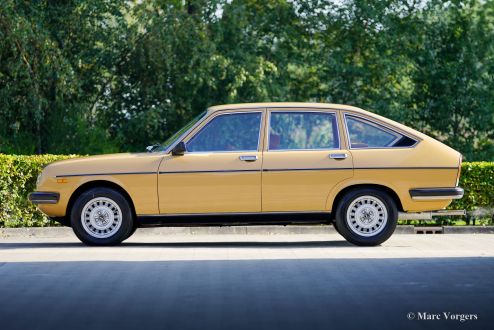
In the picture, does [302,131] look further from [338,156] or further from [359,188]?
[359,188]

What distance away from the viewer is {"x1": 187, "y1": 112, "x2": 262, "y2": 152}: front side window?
15.4 meters

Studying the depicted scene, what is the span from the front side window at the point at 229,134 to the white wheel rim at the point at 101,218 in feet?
4.30

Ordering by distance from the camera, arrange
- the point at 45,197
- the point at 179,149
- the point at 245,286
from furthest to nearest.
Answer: the point at 45,197
the point at 179,149
the point at 245,286

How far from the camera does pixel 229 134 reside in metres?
15.7

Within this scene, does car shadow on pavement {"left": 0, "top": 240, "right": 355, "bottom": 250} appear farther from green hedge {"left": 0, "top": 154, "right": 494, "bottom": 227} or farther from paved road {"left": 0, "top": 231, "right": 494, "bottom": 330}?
green hedge {"left": 0, "top": 154, "right": 494, "bottom": 227}

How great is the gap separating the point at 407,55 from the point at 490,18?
9.25ft

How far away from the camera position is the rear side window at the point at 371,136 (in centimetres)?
1557

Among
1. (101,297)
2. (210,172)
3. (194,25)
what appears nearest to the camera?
(101,297)

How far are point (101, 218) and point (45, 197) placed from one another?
32.4 inches

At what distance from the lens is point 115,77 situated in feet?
102

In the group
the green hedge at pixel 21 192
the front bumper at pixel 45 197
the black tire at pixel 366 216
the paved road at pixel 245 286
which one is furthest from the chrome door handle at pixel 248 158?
the green hedge at pixel 21 192

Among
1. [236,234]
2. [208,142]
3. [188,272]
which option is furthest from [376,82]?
[188,272]

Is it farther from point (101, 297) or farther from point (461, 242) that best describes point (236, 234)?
point (101, 297)

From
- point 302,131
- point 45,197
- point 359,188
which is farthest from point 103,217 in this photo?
point 359,188
